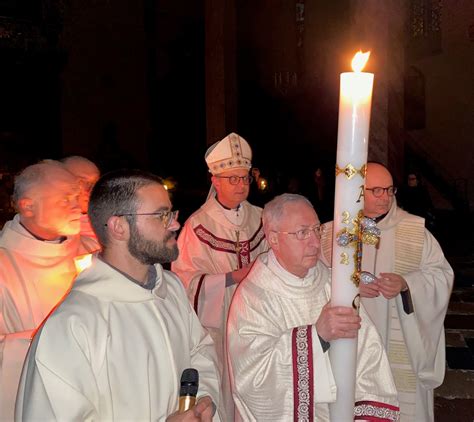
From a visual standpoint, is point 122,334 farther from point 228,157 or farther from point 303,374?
point 228,157

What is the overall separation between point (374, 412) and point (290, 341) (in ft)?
1.49

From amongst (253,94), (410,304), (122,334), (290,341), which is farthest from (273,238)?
(253,94)

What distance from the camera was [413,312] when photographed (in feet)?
10.6

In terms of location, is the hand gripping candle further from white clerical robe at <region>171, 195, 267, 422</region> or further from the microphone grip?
white clerical robe at <region>171, 195, 267, 422</region>

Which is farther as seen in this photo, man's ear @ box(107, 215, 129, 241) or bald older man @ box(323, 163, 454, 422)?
bald older man @ box(323, 163, 454, 422)

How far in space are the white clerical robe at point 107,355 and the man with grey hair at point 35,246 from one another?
1150mm

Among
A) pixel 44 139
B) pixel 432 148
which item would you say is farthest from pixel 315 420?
pixel 432 148

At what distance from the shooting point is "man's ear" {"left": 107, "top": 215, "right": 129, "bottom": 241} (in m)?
2.04

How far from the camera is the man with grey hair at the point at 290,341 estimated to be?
2.17m

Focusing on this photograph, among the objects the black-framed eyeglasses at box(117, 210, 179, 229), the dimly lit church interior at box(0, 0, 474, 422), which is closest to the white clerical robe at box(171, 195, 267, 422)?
the black-framed eyeglasses at box(117, 210, 179, 229)

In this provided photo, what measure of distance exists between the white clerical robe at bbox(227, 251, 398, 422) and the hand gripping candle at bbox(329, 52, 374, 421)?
219mm

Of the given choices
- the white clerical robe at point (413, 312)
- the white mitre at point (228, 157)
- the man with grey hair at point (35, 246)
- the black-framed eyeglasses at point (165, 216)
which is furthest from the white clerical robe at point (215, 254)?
the black-framed eyeglasses at point (165, 216)

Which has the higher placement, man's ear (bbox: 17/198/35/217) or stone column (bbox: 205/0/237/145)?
stone column (bbox: 205/0/237/145)

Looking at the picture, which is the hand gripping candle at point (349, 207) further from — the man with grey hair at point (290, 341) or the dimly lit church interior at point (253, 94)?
the dimly lit church interior at point (253, 94)
